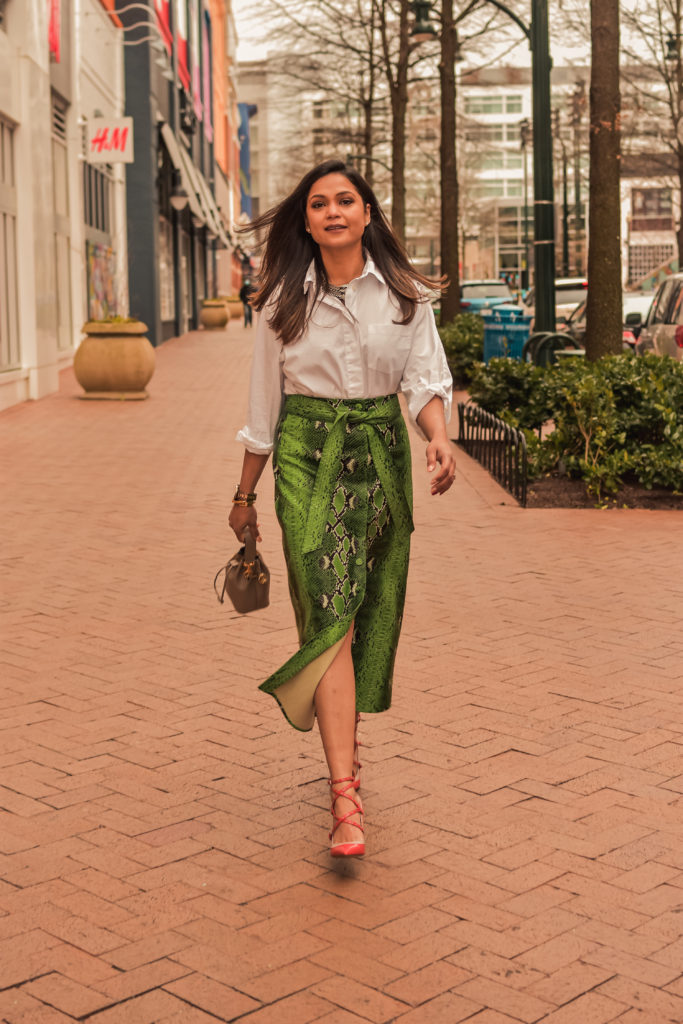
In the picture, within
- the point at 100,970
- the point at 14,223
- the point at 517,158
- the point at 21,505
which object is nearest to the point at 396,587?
the point at 100,970

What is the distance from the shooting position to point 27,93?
18531 millimetres

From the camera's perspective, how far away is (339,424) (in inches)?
150

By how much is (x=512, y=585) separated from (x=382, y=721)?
2495 millimetres

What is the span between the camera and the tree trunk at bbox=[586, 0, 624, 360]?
1206 centimetres

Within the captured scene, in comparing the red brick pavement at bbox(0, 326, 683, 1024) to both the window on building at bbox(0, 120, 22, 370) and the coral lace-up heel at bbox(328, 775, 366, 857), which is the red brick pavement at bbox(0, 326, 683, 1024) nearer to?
the coral lace-up heel at bbox(328, 775, 366, 857)

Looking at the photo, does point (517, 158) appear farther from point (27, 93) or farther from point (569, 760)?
point (569, 760)

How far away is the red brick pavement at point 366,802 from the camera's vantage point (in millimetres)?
3096

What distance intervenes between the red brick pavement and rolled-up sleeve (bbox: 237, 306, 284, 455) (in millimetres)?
1055

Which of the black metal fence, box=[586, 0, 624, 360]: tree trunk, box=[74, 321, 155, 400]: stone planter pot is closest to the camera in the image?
the black metal fence

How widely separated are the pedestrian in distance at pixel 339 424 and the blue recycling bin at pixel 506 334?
14.1 m

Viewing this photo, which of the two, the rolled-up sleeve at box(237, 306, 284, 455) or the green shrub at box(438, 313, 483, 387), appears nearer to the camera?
the rolled-up sleeve at box(237, 306, 284, 455)

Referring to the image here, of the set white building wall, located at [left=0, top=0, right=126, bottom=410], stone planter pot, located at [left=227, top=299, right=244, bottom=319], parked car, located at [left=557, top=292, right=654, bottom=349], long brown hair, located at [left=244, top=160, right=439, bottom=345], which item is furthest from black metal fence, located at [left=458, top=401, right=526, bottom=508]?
stone planter pot, located at [left=227, top=299, right=244, bottom=319]

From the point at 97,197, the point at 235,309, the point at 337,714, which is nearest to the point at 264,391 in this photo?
the point at 337,714

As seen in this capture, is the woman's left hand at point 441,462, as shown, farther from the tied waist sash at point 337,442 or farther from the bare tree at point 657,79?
the bare tree at point 657,79
